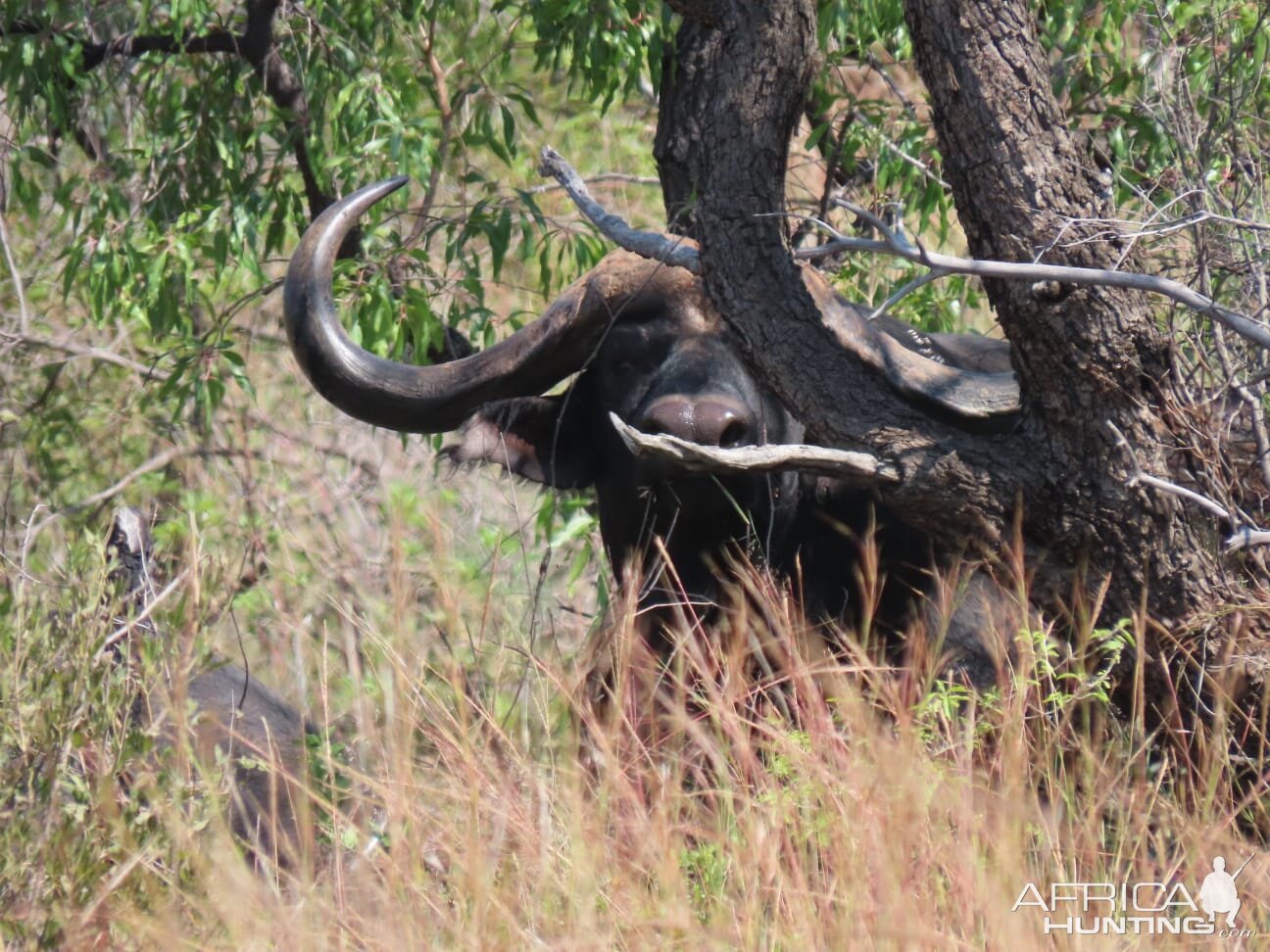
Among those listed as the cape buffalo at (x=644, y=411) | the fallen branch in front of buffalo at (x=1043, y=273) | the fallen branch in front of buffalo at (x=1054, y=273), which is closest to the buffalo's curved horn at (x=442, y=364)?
the cape buffalo at (x=644, y=411)

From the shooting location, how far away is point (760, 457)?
11.8 feet

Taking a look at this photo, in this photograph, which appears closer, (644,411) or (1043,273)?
(1043,273)

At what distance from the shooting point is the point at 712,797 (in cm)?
368

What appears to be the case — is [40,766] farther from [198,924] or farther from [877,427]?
[877,427]

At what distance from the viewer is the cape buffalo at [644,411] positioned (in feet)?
15.1

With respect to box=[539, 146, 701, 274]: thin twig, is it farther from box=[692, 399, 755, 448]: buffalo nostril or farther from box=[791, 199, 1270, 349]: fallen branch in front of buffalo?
box=[791, 199, 1270, 349]: fallen branch in front of buffalo

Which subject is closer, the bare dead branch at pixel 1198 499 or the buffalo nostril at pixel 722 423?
the bare dead branch at pixel 1198 499

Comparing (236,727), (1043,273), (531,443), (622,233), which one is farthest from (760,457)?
(236,727)

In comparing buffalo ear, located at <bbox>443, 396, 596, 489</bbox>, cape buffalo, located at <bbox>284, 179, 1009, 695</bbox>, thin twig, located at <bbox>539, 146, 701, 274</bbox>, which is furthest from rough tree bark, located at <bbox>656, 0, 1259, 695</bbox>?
buffalo ear, located at <bbox>443, 396, 596, 489</bbox>

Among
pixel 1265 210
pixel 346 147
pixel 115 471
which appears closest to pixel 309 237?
pixel 346 147

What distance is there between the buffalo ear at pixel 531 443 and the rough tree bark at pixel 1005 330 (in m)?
1.30

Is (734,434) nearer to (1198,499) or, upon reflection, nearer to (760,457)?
(760,457)

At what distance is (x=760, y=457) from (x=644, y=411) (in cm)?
79

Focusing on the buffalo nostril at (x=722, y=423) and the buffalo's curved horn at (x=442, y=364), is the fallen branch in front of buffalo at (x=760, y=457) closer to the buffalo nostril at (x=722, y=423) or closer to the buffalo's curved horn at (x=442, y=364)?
the buffalo nostril at (x=722, y=423)
